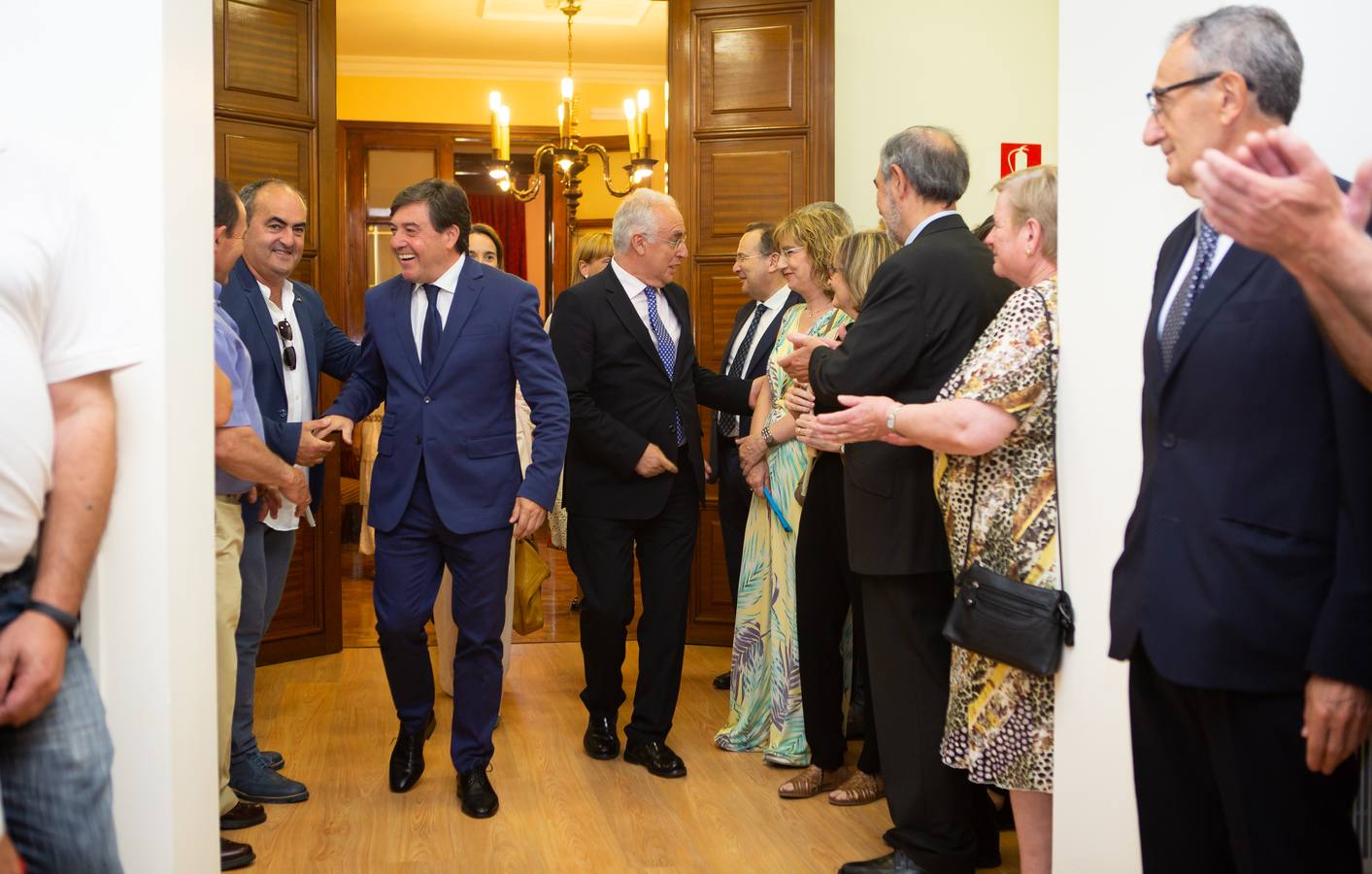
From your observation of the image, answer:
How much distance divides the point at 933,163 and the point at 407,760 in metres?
2.24

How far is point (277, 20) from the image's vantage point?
5066 millimetres

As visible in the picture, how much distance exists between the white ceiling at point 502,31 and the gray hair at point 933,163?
5313 millimetres

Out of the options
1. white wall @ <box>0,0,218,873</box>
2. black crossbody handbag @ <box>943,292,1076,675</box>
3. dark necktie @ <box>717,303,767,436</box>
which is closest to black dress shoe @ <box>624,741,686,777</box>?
dark necktie @ <box>717,303,767,436</box>

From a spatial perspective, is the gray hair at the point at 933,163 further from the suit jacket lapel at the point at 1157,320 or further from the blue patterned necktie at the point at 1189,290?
the blue patterned necktie at the point at 1189,290

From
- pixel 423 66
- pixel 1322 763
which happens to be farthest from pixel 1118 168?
pixel 423 66

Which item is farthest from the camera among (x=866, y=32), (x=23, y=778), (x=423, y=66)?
(x=423, y=66)

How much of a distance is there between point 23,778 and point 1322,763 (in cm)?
162

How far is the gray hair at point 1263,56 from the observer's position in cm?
160

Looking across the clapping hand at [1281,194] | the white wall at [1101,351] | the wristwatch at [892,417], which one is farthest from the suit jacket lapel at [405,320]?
the clapping hand at [1281,194]

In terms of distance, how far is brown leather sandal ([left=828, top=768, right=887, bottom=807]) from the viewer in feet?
11.5

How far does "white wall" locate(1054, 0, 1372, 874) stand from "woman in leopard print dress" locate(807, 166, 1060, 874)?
6 cm

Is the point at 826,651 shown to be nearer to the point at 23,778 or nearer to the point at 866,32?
the point at 23,778

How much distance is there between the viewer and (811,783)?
11.8 feet

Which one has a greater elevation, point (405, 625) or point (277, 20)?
point (277, 20)
